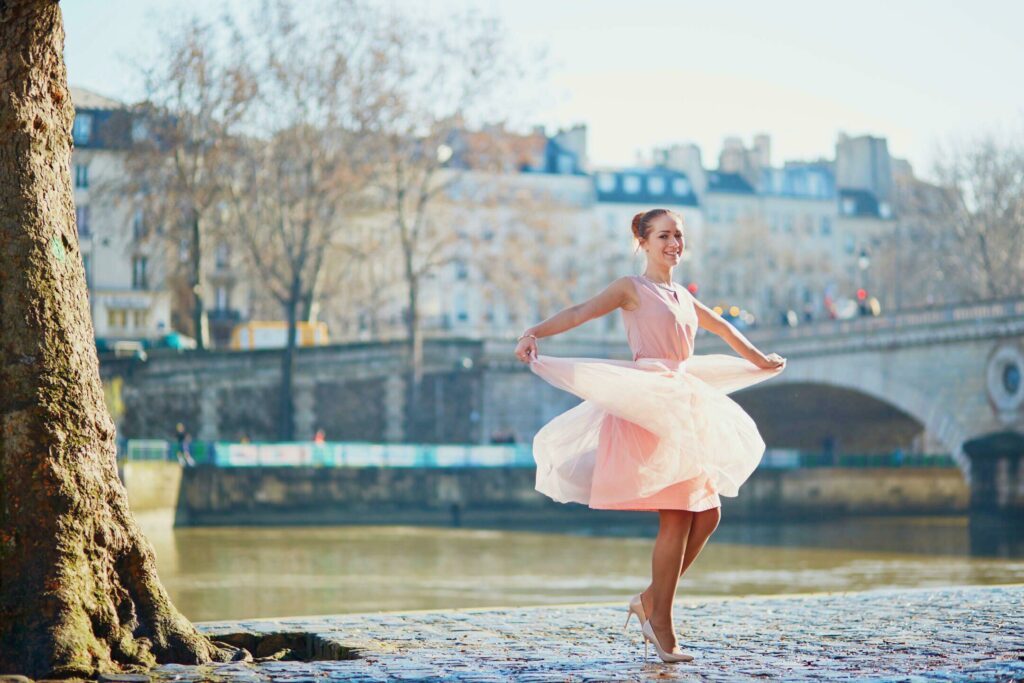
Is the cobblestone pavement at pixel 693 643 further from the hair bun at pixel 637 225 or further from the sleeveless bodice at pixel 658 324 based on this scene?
the hair bun at pixel 637 225

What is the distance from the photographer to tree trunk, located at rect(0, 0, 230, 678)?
669cm

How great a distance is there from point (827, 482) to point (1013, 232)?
1591 cm

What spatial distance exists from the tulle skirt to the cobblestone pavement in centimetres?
67

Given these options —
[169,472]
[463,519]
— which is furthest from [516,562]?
[463,519]

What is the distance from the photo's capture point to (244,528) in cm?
3753

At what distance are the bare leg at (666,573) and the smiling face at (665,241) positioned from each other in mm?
1064

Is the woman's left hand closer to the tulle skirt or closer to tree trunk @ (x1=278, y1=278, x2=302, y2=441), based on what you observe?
the tulle skirt

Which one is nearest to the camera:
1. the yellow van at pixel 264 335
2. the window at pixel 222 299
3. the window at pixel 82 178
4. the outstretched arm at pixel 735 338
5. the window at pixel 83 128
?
the outstretched arm at pixel 735 338

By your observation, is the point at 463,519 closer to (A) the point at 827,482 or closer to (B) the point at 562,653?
(A) the point at 827,482

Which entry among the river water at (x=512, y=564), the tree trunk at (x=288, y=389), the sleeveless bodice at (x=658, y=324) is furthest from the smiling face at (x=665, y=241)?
the tree trunk at (x=288, y=389)

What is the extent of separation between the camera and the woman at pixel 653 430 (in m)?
7.18

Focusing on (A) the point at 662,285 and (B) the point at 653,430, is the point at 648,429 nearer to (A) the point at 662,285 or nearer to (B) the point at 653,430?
(B) the point at 653,430

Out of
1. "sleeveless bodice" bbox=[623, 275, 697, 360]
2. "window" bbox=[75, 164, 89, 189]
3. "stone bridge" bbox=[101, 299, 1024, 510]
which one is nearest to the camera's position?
"sleeveless bodice" bbox=[623, 275, 697, 360]

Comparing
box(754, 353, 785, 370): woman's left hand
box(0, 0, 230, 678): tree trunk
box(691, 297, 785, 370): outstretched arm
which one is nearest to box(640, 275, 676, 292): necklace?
box(691, 297, 785, 370): outstretched arm
